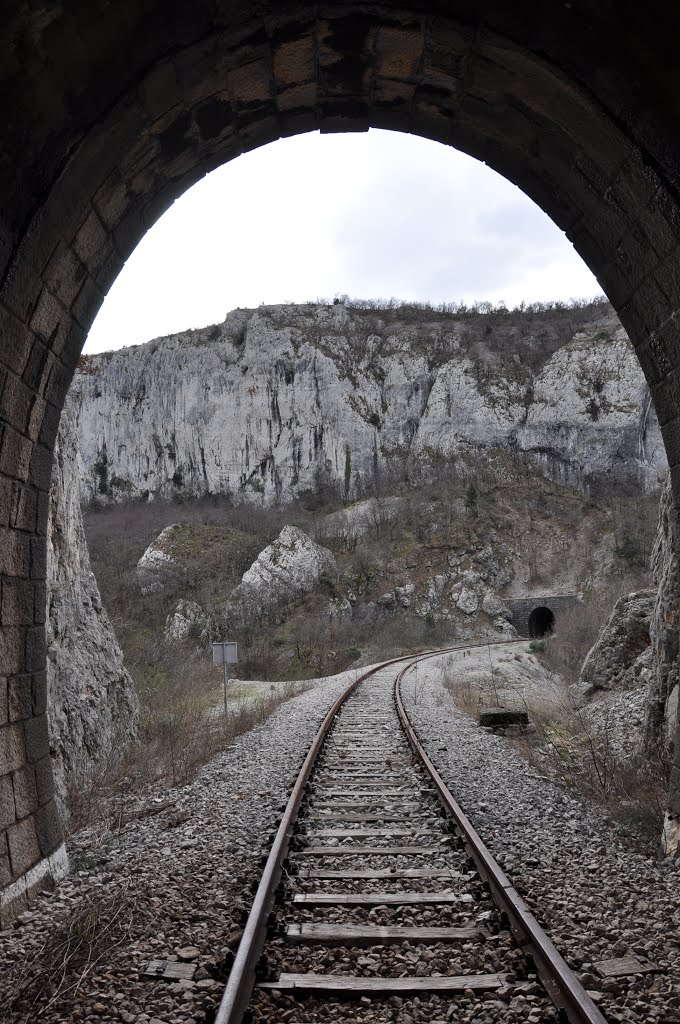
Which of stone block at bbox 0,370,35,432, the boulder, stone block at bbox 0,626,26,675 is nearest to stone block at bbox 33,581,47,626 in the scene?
stone block at bbox 0,626,26,675

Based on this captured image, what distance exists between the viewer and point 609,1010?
2703mm

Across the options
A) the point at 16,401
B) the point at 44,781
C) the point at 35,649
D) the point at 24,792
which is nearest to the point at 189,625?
the point at 44,781

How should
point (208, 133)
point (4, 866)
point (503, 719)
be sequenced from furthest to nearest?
point (503, 719) < point (208, 133) < point (4, 866)

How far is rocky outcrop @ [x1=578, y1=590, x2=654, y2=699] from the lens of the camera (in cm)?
984

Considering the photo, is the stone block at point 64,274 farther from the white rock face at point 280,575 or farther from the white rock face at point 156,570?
the white rock face at point 156,570

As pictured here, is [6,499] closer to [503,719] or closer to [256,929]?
[256,929]

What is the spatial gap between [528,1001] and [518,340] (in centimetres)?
6912

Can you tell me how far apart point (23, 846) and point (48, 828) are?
1.02ft

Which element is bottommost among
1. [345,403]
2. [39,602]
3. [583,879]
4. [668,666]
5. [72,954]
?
[583,879]

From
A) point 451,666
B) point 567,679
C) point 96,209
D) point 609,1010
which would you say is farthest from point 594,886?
point 451,666

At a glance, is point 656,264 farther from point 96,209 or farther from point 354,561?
point 354,561

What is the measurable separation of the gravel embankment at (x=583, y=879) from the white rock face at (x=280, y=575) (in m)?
27.4

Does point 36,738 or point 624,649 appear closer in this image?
point 36,738

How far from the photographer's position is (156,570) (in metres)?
39.3
